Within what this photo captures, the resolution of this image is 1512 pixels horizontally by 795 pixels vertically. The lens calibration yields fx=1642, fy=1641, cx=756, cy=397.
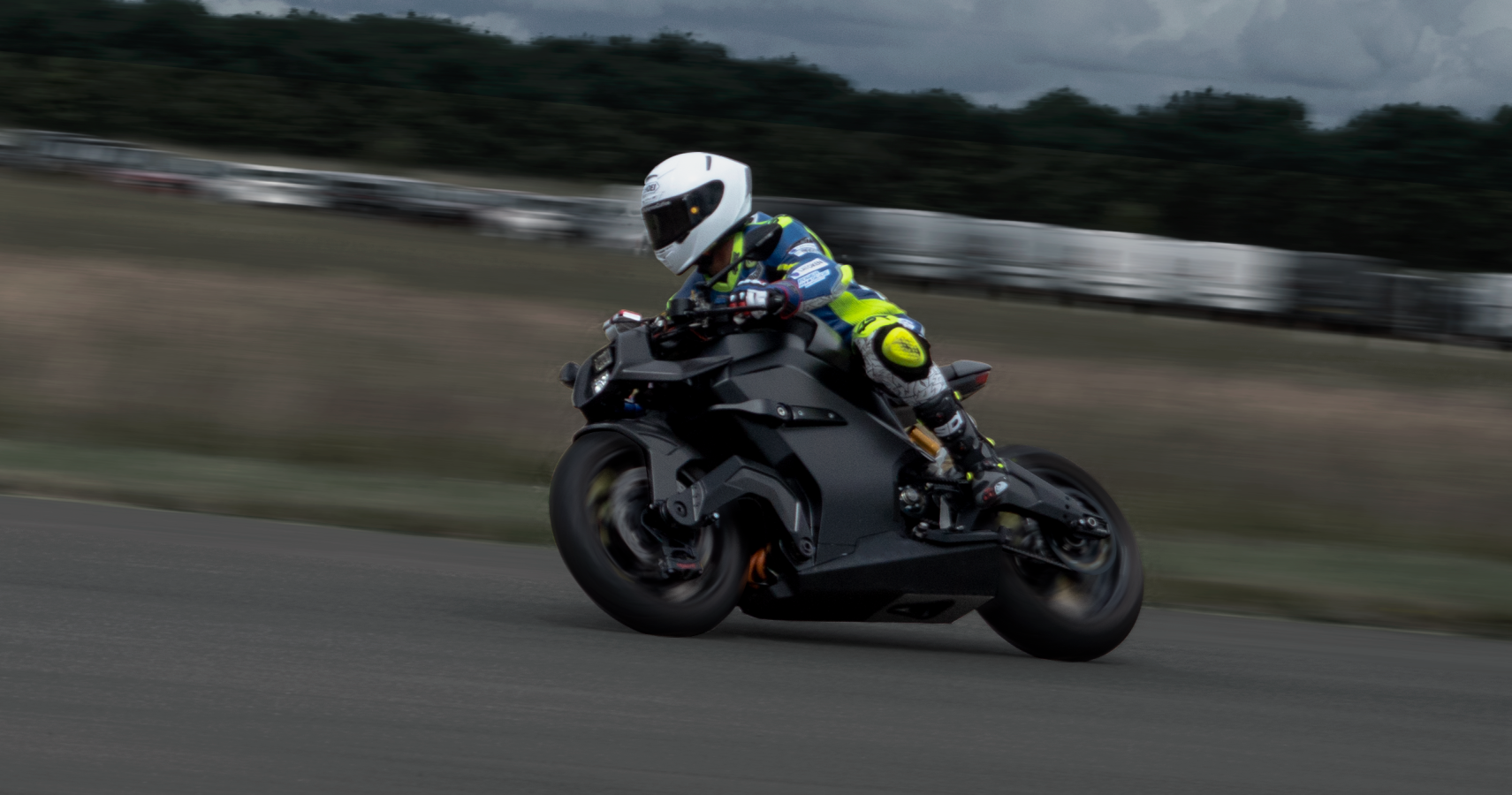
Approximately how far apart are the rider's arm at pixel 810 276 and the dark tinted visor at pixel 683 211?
0.32 m

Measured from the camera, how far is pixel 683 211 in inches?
217

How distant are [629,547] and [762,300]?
91 centimetres

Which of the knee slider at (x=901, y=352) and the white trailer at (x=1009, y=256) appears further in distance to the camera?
the white trailer at (x=1009, y=256)

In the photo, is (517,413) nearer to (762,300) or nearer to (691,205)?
(691,205)

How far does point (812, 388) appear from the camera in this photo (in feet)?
18.6

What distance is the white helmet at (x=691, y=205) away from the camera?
5512mm

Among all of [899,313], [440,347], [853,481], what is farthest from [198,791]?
[440,347]

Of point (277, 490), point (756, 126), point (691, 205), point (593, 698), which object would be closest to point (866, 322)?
point (691, 205)


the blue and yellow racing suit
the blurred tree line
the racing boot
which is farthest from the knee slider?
the blurred tree line

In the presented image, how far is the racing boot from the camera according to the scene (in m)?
5.70

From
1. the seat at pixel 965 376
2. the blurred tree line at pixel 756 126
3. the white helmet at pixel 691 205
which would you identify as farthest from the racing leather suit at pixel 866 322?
the blurred tree line at pixel 756 126

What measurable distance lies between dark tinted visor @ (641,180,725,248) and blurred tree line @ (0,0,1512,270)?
1035 inches

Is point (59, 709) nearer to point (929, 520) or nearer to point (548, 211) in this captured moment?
point (929, 520)

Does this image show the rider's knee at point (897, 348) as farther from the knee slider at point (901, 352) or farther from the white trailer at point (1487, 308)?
the white trailer at point (1487, 308)
